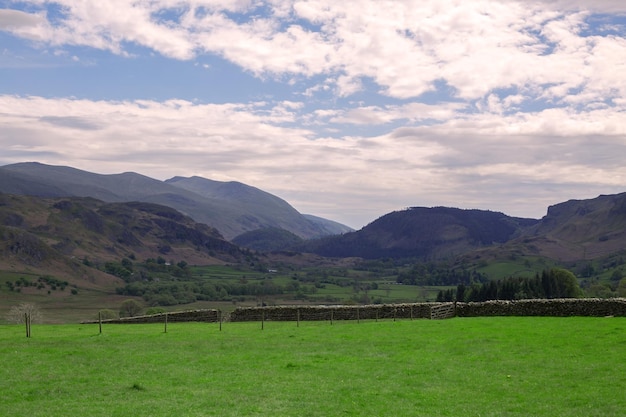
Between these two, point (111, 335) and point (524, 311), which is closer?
point (111, 335)

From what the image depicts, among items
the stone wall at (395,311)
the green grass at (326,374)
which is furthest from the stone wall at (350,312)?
the green grass at (326,374)

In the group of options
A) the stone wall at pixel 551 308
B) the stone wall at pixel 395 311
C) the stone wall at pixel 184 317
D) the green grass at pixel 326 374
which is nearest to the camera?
the green grass at pixel 326 374

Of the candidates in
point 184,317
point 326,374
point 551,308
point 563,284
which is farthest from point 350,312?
point 563,284

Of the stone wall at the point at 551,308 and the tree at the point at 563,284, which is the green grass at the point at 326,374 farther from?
the tree at the point at 563,284

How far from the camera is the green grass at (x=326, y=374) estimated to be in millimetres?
21438

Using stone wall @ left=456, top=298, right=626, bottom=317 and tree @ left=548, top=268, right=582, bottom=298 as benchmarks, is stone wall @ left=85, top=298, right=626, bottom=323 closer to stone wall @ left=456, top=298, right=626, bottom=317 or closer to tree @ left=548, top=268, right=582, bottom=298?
stone wall @ left=456, top=298, right=626, bottom=317

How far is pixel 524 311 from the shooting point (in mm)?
57406

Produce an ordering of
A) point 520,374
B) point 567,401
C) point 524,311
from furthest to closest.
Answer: point 524,311, point 520,374, point 567,401

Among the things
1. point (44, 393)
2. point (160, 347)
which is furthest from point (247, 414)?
point (160, 347)

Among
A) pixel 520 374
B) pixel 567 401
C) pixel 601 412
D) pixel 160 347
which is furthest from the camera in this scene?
pixel 160 347

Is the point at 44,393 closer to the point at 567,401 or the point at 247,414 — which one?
the point at 247,414

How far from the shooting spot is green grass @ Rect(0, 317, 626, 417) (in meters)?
21.4

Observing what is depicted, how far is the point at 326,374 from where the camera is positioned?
2772cm

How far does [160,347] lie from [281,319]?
2429cm
